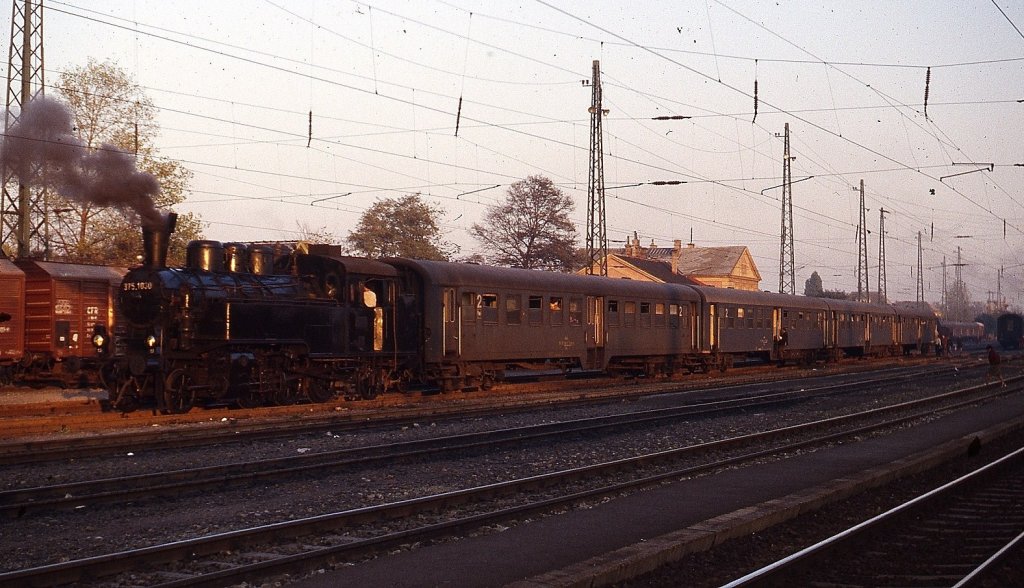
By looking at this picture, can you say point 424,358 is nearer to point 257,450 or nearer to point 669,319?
point 257,450

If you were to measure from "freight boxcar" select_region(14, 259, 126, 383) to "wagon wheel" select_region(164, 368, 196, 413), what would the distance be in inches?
310

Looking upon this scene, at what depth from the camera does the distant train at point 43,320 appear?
26.0 meters

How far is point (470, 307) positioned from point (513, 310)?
1.73 m

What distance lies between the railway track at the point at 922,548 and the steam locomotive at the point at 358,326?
13.0 m

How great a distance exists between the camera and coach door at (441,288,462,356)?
77.8 feet

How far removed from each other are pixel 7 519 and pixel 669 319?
25183 millimetres

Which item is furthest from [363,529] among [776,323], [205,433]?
[776,323]

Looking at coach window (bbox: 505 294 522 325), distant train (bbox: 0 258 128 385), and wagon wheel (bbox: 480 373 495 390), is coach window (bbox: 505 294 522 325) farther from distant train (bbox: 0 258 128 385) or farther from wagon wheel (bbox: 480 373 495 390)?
distant train (bbox: 0 258 128 385)

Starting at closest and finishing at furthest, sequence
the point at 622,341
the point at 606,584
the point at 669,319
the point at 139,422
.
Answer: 1. the point at 606,584
2. the point at 139,422
3. the point at 622,341
4. the point at 669,319

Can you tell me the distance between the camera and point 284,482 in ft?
39.4


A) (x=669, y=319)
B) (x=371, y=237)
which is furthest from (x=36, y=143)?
(x=371, y=237)

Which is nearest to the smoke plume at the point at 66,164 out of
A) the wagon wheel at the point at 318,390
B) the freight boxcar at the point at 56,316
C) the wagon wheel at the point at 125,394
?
the wagon wheel at the point at 125,394

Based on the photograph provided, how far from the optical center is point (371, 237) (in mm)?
67000

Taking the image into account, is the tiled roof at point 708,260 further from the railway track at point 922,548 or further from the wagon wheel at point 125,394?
the railway track at point 922,548
